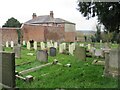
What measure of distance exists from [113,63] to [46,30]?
35711 millimetres

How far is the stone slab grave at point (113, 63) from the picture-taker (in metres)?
8.82

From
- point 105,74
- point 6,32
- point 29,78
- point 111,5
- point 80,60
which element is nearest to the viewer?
point 29,78

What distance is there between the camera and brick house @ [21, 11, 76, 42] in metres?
41.5

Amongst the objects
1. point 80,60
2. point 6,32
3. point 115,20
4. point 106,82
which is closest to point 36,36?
point 6,32

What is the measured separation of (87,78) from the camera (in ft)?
28.6

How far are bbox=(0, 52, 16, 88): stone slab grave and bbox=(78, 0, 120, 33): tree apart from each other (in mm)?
4877

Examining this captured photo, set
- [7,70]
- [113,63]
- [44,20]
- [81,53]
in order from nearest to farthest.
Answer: [7,70], [113,63], [81,53], [44,20]

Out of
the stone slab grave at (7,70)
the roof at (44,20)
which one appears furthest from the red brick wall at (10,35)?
the stone slab grave at (7,70)

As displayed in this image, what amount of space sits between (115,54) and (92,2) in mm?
3070

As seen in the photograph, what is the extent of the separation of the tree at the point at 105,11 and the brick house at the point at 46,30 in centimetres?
2924

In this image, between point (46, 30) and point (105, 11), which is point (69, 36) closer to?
point (46, 30)

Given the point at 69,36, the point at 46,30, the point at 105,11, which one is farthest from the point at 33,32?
the point at 105,11

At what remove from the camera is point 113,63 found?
898cm

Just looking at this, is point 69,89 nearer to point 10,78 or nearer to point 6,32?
point 10,78
